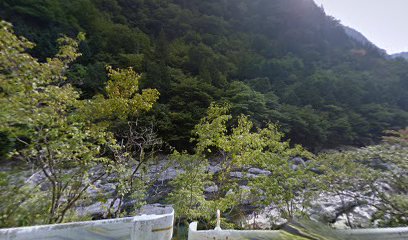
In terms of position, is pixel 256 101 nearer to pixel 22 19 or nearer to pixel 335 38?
pixel 22 19

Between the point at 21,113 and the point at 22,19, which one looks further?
the point at 22,19

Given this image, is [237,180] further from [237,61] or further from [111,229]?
[237,61]

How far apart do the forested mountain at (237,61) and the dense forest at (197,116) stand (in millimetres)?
94

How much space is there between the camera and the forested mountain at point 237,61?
390 inches

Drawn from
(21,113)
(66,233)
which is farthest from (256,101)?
(66,233)

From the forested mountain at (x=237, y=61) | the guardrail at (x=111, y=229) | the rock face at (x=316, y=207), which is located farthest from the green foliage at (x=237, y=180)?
the forested mountain at (x=237, y=61)

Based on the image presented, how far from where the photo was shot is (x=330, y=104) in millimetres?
14539

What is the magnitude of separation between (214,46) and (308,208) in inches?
651

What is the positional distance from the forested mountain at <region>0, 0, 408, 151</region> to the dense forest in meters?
0.09

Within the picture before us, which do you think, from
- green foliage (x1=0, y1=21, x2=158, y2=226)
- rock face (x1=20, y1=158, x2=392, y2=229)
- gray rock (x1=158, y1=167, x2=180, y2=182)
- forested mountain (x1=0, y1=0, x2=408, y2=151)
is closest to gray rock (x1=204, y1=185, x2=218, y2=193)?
rock face (x1=20, y1=158, x2=392, y2=229)

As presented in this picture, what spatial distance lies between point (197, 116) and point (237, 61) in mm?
9593

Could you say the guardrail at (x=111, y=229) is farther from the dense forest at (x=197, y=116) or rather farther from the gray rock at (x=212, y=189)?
the gray rock at (x=212, y=189)

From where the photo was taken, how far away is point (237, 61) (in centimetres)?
1706

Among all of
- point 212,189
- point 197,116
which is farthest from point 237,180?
point 197,116
